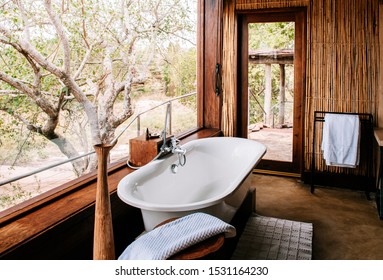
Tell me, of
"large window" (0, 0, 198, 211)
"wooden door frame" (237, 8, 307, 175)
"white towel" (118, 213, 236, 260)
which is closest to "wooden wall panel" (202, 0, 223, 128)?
"large window" (0, 0, 198, 211)

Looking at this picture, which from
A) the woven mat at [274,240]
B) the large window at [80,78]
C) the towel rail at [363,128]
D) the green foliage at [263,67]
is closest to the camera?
the woven mat at [274,240]

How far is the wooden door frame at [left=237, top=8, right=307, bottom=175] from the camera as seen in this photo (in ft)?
14.1

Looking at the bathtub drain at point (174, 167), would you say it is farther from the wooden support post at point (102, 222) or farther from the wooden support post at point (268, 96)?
the wooden support post at point (268, 96)

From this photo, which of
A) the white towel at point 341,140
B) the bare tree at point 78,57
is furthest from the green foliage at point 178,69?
the white towel at point 341,140

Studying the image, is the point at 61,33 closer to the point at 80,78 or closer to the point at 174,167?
the point at 80,78

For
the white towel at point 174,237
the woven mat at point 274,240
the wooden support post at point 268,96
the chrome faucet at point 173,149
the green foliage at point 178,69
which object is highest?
the green foliage at point 178,69

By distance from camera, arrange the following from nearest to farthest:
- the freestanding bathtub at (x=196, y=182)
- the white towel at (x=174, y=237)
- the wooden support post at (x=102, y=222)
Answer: the white towel at (x=174, y=237) → the wooden support post at (x=102, y=222) → the freestanding bathtub at (x=196, y=182)

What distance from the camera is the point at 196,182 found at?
10.3 ft

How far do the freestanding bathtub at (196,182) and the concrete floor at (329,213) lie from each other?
0.63 m

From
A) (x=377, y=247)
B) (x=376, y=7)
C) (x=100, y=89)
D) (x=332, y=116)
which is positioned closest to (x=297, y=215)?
(x=377, y=247)

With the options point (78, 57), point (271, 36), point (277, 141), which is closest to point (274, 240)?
point (277, 141)

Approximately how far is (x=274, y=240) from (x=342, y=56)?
2246 mm

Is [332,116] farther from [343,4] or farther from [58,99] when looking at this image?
[58,99]

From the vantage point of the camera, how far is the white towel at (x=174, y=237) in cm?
132
